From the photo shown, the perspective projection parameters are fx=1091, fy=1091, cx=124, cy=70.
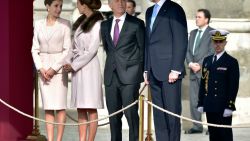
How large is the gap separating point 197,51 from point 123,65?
3.32 meters

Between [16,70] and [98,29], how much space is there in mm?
1036

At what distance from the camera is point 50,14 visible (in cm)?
1173

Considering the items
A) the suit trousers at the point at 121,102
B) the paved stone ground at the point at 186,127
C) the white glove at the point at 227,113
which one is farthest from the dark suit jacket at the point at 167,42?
the paved stone ground at the point at 186,127

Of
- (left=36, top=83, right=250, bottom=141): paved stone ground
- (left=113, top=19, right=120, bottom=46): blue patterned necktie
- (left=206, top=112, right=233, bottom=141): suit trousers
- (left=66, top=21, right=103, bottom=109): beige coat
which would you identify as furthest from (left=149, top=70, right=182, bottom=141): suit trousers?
(left=36, top=83, right=250, bottom=141): paved stone ground

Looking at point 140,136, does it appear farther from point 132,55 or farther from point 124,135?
point 124,135

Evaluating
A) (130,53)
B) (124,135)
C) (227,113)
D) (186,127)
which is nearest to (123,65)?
(130,53)

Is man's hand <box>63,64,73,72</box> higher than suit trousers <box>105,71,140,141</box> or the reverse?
higher

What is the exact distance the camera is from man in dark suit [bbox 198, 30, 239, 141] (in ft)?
36.6

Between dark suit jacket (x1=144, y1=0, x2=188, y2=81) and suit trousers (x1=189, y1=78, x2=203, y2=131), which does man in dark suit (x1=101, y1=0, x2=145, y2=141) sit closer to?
dark suit jacket (x1=144, y1=0, x2=188, y2=81)

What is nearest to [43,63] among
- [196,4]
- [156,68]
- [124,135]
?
[156,68]

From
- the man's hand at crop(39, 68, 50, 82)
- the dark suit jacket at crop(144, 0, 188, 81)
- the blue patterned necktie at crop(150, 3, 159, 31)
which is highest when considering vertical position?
the blue patterned necktie at crop(150, 3, 159, 31)

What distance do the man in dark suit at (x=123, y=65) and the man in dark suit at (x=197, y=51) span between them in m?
3.15

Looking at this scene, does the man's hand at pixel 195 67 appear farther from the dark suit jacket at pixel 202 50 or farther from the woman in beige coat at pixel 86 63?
the woman in beige coat at pixel 86 63

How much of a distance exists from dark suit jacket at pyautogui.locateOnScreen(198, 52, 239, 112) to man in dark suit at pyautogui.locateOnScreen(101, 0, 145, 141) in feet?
2.48
